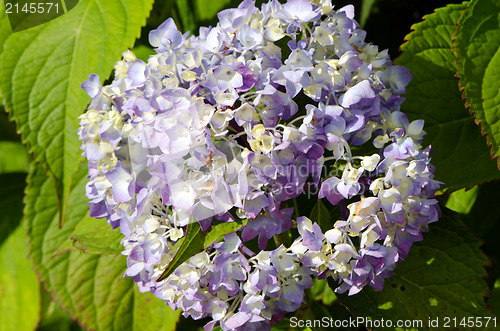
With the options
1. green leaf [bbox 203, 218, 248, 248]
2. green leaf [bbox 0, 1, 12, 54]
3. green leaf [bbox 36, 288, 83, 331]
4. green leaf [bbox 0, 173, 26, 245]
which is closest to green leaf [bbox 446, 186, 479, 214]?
green leaf [bbox 203, 218, 248, 248]

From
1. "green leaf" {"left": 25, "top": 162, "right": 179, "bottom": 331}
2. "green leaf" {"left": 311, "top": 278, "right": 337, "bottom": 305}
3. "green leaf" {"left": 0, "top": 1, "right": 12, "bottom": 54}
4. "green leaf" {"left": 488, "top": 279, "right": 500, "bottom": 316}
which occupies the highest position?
"green leaf" {"left": 0, "top": 1, "right": 12, "bottom": 54}

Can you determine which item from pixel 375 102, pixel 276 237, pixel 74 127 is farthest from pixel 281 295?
pixel 74 127

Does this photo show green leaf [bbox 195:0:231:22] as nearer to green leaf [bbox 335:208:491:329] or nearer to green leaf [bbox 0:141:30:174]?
green leaf [bbox 335:208:491:329]

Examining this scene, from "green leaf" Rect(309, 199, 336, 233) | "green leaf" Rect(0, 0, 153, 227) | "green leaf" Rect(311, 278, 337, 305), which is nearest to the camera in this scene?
"green leaf" Rect(309, 199, 336, 233)

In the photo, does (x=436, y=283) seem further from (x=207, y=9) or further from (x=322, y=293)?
(x=207, y=9)

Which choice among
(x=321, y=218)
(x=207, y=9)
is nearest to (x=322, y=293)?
(x=321, y=218)
